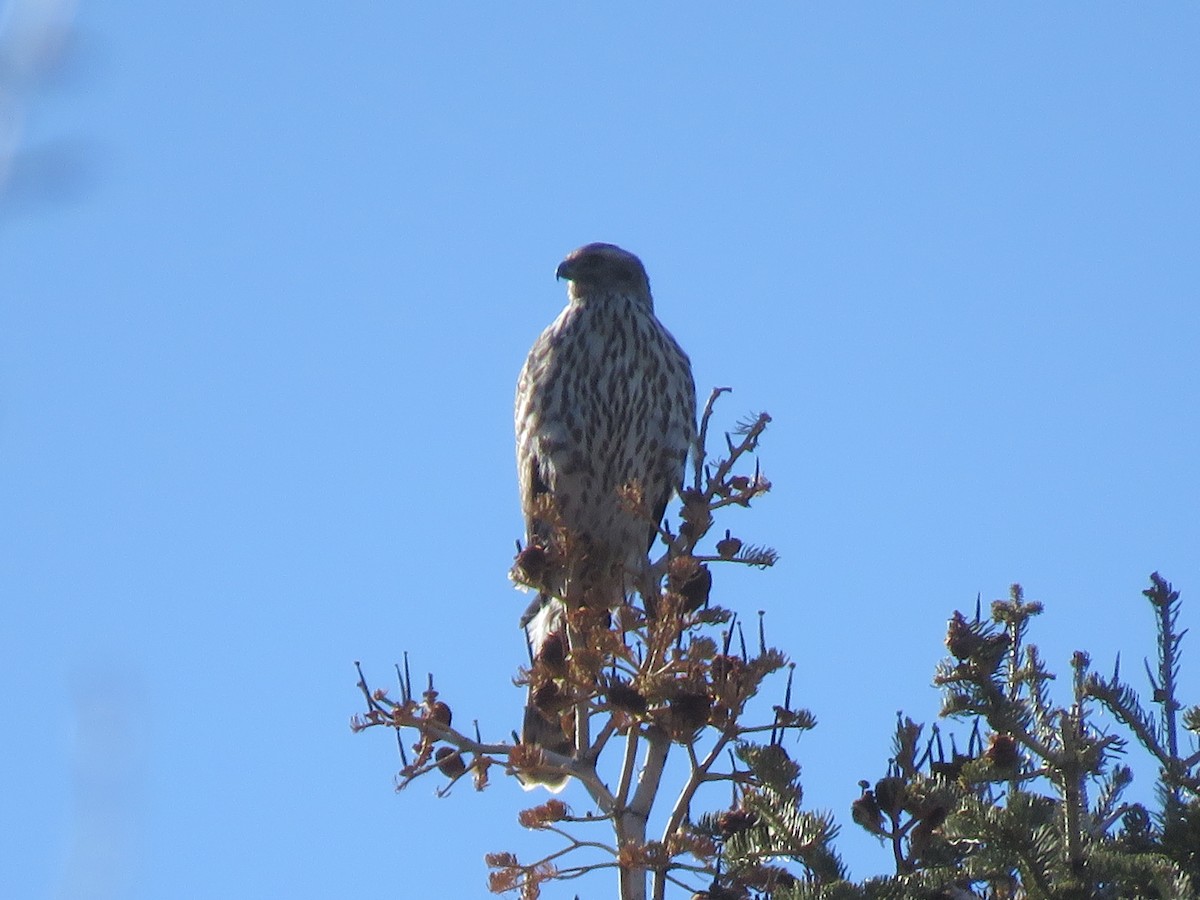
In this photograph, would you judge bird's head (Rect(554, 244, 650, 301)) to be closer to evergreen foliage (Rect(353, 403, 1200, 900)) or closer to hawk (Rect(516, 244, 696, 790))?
hawk (Rect(516, 244, 696, 790))

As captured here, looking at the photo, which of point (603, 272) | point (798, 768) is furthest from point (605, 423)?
point (798, 768)

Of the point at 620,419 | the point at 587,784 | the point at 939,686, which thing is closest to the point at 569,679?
the point at 587,784

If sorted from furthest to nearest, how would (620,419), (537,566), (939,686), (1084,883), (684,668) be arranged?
(620,419) → (537,566) → (684,668) → (939,686) → (1084,883)

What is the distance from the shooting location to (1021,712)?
3707 mm

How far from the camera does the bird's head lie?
24.2 ft

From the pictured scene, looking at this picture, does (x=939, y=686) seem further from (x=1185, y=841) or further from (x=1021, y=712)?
(x=1185, y=841)

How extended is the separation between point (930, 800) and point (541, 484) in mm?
3396

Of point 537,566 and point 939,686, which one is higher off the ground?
point 537,566

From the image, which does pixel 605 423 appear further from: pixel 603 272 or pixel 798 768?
pixel 798 768

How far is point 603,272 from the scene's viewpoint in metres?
7.37

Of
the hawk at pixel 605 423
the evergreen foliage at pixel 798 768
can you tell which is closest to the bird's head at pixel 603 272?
the hawk at pixel 605 423

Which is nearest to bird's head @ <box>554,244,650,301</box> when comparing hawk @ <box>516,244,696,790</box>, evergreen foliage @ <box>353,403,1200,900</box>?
hawk @ <box>516,244,696,790</box>

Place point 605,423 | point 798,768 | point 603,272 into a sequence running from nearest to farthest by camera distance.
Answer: point 798,768
point 605,423
point 603,272

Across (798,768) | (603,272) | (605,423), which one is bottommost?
(798,768)
